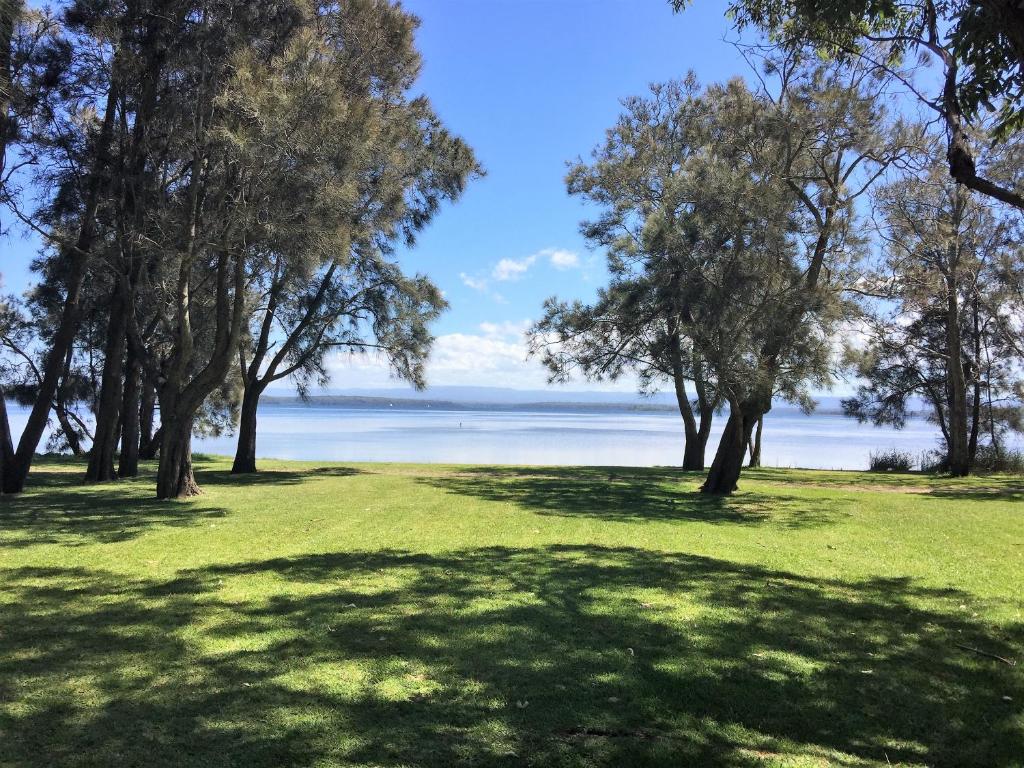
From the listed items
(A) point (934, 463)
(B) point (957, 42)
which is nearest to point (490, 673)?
(B) point (957, 42)

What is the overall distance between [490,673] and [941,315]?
26.0 m

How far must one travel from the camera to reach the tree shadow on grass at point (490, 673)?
3262mm

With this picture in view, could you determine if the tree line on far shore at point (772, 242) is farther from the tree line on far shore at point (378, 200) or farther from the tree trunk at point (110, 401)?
the tree trunk at point (110, 401)

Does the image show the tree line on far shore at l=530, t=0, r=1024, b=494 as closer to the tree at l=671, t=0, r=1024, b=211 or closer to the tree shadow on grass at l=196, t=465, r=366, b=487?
the tree at l=671, t=0, r=1024, b=211

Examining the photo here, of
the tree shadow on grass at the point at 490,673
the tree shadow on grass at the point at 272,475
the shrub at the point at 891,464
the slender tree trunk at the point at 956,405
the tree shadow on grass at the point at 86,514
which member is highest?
the slender tree trunk at the point at 956,405

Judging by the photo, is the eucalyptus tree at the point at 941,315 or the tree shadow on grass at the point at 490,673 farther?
the eucalyptus tree at the point at 941,315

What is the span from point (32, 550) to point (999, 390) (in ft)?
104

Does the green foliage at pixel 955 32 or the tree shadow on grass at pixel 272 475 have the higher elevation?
the green foliage at pixel 955 32

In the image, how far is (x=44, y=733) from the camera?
3.23m

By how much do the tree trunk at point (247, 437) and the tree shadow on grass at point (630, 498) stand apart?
5.13 meters

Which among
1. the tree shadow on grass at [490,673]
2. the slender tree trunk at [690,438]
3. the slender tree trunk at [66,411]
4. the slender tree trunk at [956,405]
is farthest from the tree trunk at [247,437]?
the slender tree trunk at [956,405]

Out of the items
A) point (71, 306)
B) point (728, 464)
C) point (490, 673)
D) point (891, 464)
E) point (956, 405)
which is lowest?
point (490, 673)

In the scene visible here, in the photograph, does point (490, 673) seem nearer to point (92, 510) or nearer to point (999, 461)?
point (92, 510)

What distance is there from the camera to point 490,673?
13.6 ft
